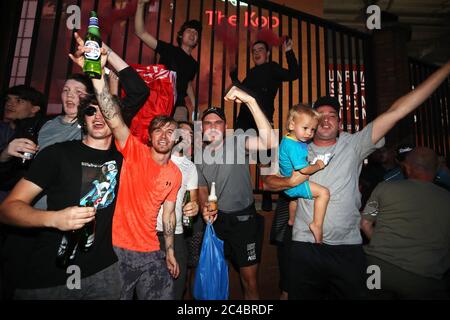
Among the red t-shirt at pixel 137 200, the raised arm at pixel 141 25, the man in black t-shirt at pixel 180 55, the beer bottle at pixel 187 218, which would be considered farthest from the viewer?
the man in black t-shirt at pixel 180 55

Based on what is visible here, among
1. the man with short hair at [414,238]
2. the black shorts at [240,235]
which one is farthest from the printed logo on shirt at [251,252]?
the man with short hair at [414,238]

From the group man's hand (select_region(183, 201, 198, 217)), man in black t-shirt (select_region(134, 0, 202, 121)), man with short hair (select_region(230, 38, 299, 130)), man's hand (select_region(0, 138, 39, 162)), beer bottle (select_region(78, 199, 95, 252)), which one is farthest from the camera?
man with short hair (select_region(230, 38, 299, 130))

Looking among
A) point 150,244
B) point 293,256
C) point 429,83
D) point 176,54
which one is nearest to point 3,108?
point 176,54

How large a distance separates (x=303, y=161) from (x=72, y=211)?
1.91 m

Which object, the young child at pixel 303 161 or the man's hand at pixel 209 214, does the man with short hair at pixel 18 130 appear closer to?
the man's hand at pixel 209 214

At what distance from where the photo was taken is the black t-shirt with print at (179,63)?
3539mm

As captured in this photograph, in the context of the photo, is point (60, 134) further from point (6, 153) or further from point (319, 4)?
point (319, 4)

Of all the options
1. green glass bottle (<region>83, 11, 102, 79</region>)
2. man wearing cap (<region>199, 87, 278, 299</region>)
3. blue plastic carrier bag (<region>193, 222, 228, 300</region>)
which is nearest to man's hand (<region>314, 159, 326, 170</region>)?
man wearing cap (<region>199, 87, 278, 299</region>)

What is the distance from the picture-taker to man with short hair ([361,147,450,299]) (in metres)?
2.40

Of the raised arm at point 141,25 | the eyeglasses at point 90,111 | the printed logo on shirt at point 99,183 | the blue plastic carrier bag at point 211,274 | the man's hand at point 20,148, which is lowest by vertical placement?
the blue plastic carrier bag at point 211,274

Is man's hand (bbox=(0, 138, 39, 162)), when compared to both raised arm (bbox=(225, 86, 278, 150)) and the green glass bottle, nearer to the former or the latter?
the green glass bottle

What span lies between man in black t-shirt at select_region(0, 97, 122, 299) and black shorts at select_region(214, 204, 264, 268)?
1.26m

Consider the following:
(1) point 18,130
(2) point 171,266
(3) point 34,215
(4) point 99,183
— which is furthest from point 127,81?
(2) point 171,266

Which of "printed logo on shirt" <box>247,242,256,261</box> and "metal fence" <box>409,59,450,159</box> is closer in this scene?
"printed logo on shirt" <box>247,242,256,261</box>
